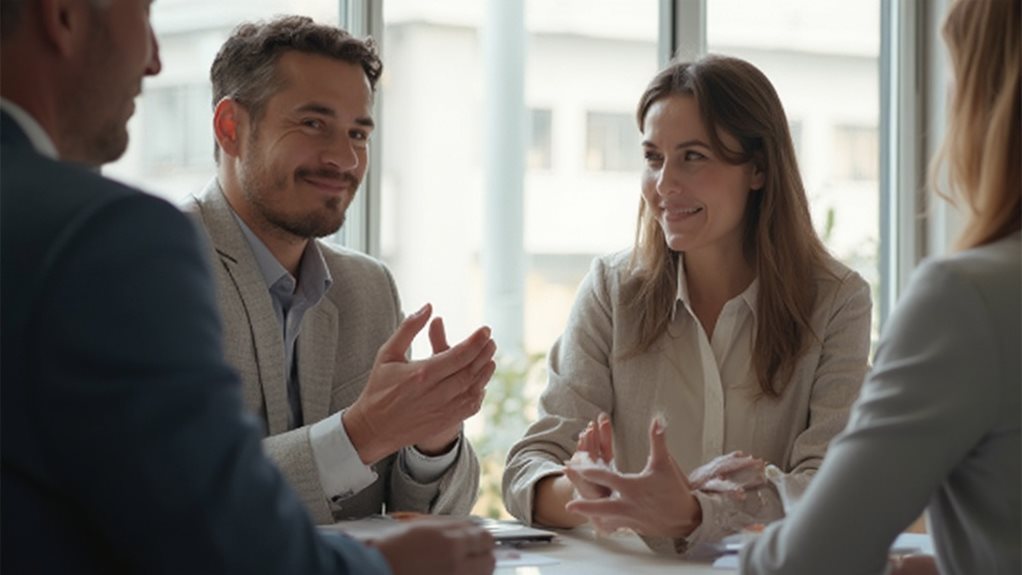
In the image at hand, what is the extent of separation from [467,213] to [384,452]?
1610 millimetres

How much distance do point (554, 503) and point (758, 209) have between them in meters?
0.90

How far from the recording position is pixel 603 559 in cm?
225

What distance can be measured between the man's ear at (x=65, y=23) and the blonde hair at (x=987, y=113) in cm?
93

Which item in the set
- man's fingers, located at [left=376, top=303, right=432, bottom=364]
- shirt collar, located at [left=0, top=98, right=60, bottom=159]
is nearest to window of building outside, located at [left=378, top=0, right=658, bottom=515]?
man's fingers, located at [left=376, top=303, right=432, bottom=364]

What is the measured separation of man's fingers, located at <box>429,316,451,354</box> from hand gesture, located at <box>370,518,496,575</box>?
1.22 meters

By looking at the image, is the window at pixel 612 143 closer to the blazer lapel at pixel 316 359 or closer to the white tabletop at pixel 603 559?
the blazer lapel at pixel 316 359

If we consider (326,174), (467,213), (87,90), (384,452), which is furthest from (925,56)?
(87,90)

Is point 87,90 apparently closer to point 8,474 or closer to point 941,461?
point 8,474

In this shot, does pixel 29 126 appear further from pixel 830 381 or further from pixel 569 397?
pixel 830 381

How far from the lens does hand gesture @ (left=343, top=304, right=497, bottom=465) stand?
8.27ft

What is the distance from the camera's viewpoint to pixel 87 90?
1.30 meters

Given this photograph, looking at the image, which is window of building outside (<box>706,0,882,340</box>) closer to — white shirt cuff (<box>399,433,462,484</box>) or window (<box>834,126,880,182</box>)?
window (<box>834,126,880,182</box>)

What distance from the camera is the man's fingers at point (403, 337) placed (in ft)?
8.31

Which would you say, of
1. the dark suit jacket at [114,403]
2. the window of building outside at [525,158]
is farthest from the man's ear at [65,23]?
the window of building outside at [525,158]
